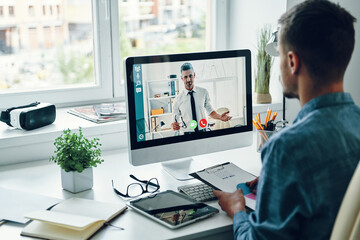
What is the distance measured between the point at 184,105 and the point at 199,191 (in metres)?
0.32

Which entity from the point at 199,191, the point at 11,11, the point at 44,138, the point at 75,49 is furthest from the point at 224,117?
the point at 11,11

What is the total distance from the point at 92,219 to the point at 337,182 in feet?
Answer: 2.15

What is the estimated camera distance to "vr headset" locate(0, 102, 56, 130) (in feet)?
6.16

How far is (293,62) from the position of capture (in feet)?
3.76

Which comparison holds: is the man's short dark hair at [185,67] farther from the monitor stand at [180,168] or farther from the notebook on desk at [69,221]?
the notebook on desk at [69,221]

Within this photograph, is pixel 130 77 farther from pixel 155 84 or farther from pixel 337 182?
pixel 337 182

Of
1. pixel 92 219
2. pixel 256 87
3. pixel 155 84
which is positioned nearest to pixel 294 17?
pixel 155 84

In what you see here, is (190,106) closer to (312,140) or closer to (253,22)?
(312,140)

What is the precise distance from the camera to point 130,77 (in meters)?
1.58

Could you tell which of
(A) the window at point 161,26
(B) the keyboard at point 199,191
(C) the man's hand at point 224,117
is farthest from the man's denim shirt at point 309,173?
(A) the window at point 161,26

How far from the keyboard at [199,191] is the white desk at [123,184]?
3 centimetres

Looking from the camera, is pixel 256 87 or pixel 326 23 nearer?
pixel 326 23

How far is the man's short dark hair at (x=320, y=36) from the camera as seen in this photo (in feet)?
3.61

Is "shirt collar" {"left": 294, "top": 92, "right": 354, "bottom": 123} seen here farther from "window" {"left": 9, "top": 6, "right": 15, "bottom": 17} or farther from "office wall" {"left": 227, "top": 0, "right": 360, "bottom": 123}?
"window" {"left": 9, "top": 6, "right": 15, "bottom": 17}
